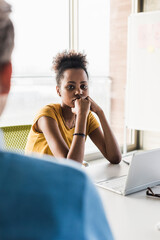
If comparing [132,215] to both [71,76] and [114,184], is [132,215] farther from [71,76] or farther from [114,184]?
[71,76]

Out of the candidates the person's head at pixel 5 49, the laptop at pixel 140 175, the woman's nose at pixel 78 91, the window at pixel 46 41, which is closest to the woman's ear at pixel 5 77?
the person's head at pixel 5 49

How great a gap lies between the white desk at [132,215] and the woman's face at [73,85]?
0.77 metres

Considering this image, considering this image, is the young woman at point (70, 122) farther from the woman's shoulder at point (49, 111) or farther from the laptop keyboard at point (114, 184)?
the laptop keyboard at point (114, 184)

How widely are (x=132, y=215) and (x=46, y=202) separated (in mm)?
773

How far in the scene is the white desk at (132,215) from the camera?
878 mm

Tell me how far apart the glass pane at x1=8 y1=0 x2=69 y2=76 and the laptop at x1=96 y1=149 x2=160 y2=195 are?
2.14 meters

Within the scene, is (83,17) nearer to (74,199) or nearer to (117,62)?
(117,62)

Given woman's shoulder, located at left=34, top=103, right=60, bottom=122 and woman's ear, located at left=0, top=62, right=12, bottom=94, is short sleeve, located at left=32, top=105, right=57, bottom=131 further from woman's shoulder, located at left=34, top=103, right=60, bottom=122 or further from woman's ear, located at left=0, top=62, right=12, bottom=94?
woman's ear, located at left=0, top=62, right=12, bottom=94

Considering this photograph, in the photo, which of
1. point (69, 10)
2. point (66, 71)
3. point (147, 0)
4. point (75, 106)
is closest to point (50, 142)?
point (75, 106)

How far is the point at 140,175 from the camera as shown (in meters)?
1.25

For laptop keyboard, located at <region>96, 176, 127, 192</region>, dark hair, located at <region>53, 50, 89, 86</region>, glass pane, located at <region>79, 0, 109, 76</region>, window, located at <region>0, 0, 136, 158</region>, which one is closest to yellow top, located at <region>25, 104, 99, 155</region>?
dark hair, located at <region>53, 50, 89, 86</region>

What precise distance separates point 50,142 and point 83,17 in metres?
2.25

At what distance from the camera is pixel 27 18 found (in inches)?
121

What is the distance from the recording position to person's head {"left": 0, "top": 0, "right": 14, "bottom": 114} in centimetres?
39
